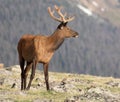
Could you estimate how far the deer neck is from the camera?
29.0 metres

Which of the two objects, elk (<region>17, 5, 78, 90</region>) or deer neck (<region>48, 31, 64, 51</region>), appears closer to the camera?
elk (<region>17, 5, 78, 90</region>)

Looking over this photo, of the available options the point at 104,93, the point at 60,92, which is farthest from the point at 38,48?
the point at 104,93

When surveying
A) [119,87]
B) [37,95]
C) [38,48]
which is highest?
[38,48]

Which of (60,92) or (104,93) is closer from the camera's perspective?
(104,93)

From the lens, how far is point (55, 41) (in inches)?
1153

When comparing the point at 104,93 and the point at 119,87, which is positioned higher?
the point at 104,93

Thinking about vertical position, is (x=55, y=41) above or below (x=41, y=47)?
above

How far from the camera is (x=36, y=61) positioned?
27969 millimetres

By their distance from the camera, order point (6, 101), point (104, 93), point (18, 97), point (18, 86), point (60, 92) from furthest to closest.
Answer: point (18, 86)
point (60, 92)
point (104, 93)
point (18, 97)
point (6, 101)

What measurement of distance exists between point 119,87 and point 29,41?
889cm

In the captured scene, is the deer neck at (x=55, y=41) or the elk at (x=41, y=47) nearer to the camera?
the elk at (x=41, y=47)

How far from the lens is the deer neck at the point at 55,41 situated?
95.2ft

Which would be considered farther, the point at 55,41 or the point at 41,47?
the point at 55,41

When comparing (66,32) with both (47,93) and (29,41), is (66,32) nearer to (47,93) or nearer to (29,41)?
(29,41)
